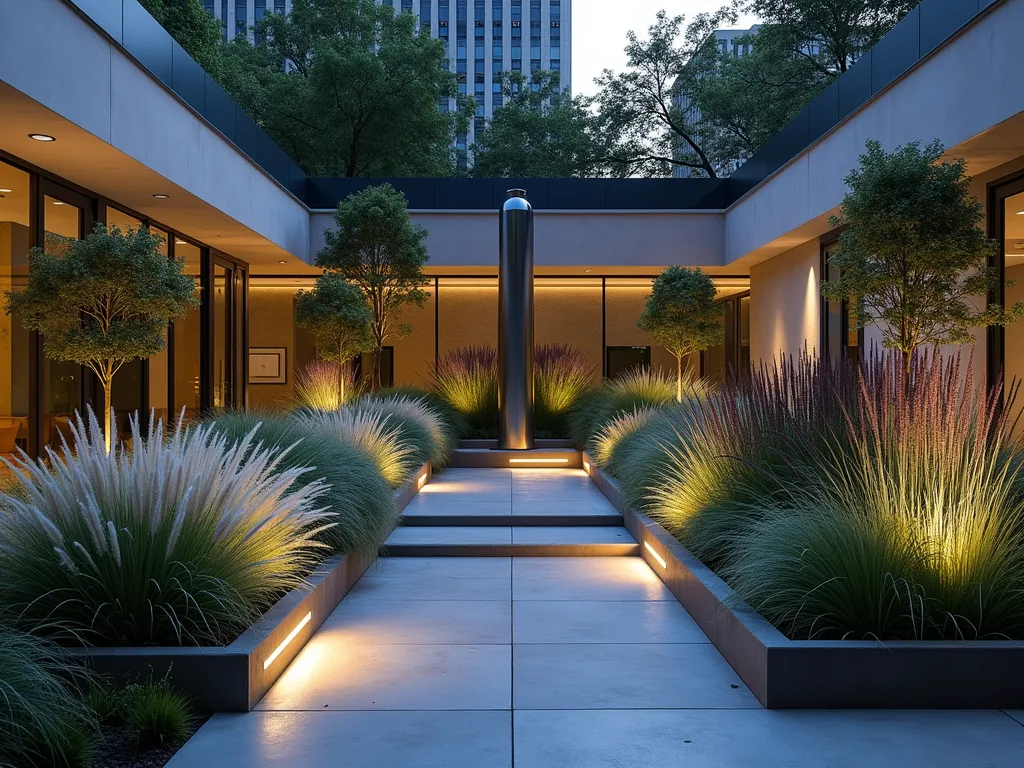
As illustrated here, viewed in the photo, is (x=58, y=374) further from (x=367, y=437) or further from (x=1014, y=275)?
(x=1014, y=275)

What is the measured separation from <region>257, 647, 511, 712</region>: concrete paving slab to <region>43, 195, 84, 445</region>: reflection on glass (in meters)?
5.17

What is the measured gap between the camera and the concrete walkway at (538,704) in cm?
265

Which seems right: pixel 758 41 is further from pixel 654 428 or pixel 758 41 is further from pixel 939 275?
pixel 654 428

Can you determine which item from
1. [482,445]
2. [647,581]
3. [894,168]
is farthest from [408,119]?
[647,581]

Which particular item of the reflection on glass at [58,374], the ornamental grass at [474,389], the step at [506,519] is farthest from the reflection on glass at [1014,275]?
the reflection on glass at [58,374]

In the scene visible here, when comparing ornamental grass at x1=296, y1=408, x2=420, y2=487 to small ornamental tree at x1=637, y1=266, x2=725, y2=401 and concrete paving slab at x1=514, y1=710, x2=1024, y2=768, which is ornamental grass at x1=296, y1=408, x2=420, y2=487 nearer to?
concrete paving slab at x1=514, y1=710, x2=1024, y2=768

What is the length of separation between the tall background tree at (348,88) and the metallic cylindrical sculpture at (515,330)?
43.0 feet

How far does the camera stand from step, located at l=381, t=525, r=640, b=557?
5902 mm

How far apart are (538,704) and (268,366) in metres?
15.5

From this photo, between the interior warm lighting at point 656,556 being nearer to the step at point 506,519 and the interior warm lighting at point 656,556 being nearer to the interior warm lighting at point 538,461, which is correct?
the step at point 506,519

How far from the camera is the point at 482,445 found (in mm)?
11672

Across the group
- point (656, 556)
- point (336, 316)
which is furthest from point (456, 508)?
point (336, 316)

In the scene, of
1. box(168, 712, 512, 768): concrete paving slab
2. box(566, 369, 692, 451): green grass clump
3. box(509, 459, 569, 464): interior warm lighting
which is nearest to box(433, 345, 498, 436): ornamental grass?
box(566, 369, 692, 451): green grass clump

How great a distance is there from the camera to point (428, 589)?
4.92m
